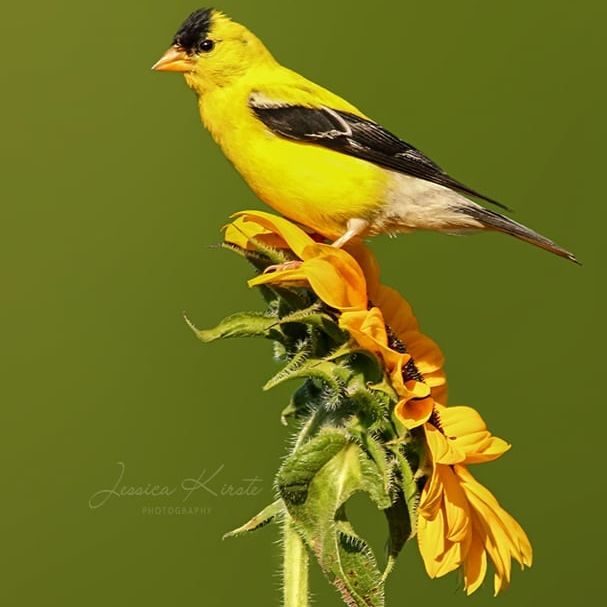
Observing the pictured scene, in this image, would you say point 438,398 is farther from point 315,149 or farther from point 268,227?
point 315,149

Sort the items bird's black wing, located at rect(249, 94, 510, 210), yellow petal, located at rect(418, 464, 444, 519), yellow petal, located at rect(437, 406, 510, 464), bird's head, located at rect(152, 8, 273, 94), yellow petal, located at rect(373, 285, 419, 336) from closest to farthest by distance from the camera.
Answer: yellow petal, located at rect(418, 464, 444, 519)
yellow petal, located at rect(437, 406, 510, 464)
yellow petal, located at rect(373, 285, 419, 336)
bird's black wing, located at rect(249, 94, 510, 210)
bird's head, located at rect(152, 8, 273, 94)

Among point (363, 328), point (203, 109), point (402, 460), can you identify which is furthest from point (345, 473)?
point (203, 109)

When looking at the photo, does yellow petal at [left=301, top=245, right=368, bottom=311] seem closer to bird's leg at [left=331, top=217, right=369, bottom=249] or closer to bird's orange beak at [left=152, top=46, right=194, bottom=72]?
bird's leg at [left=331, top=217, right=369, bottom=249]

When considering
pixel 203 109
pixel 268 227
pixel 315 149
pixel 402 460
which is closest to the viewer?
pixel 402 460

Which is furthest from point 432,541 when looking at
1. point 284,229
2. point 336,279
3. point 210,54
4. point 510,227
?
point 210,54

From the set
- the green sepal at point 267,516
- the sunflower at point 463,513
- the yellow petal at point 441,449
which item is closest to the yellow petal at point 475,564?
the sunflower at point 463,513

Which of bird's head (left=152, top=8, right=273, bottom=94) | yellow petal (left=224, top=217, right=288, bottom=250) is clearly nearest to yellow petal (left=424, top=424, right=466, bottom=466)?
yellow petal (left=224, top=217, right=288, bottom=250)

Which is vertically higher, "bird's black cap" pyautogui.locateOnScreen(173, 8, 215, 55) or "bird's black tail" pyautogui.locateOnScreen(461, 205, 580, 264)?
"bird's black cap" pyautogui.locateOnScreen(173, 8, 215, 55)
